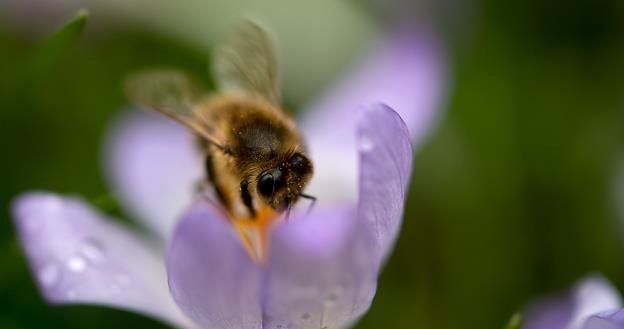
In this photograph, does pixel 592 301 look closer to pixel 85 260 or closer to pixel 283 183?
pixel 283 183

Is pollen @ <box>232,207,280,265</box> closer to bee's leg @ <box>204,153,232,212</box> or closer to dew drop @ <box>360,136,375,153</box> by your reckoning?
bee's leg @ <box>204,153,232,212</box>

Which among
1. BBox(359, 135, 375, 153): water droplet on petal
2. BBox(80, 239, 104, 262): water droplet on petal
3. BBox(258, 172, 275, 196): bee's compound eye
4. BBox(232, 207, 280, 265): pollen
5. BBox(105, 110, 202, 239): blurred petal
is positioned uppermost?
BBox(359, 135, 375, 153): water droplet on petal

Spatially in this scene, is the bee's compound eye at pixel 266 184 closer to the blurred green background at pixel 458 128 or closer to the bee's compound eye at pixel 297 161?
the bee's compound eye at pixel 297 161

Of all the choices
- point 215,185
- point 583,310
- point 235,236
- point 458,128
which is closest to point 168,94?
point 215,185

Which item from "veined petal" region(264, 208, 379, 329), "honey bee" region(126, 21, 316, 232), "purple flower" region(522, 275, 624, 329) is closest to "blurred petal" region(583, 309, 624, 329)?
"purple flower" region(522, 275, 624, 329)

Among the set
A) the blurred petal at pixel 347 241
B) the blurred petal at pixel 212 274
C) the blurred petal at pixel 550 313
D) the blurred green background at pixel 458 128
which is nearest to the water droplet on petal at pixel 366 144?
the blurred petal at pixel 347 241
